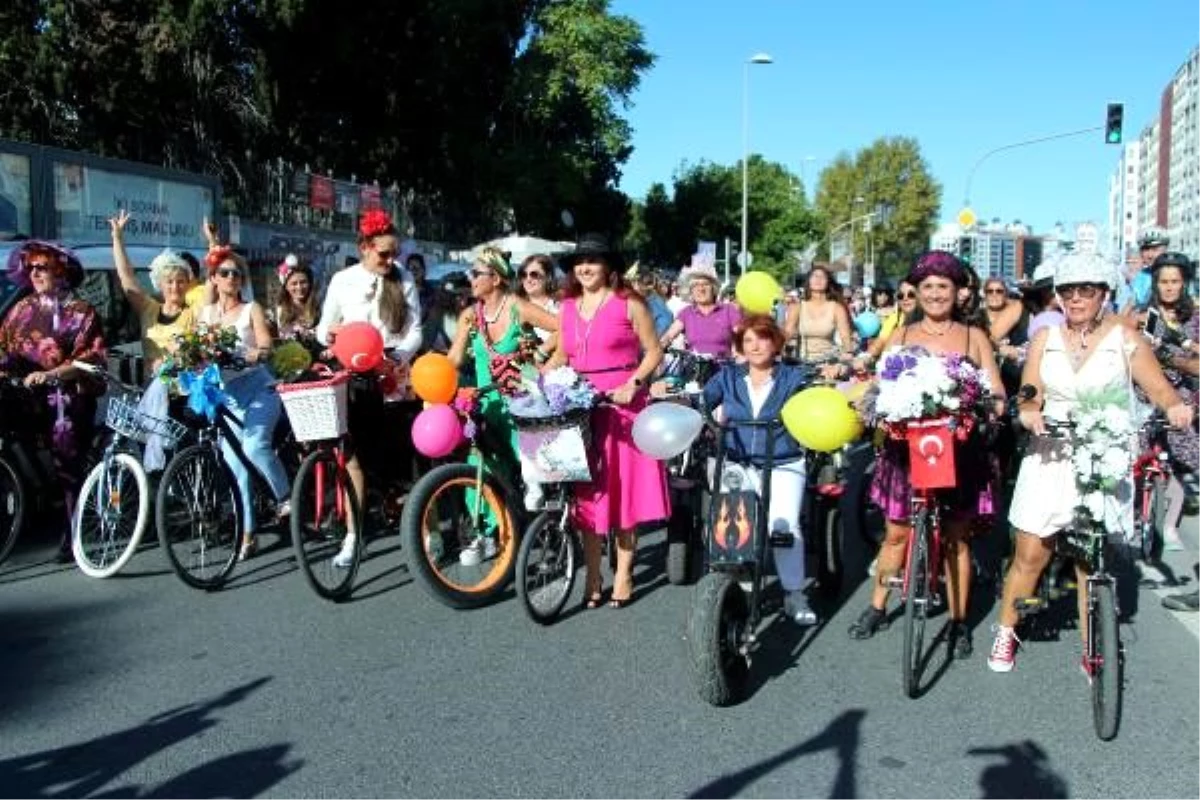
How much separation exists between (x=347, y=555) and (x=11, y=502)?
2.03 meters

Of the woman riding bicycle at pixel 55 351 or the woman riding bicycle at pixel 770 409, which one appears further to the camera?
the woman riding bicycle at pixel 55 351

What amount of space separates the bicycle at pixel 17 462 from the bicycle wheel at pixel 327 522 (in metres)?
1.78

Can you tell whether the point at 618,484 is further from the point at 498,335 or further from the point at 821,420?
the point at 498,335

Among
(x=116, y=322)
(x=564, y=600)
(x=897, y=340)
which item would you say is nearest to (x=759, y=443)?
(x=897, y=340)

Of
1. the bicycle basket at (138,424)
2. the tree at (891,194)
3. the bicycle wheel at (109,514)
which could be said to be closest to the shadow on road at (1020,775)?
the bicycle basket at (138,424)

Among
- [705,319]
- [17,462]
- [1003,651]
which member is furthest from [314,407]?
[705,319]

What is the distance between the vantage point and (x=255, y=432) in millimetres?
6531

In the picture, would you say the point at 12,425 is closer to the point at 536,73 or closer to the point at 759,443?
the point at 759,443

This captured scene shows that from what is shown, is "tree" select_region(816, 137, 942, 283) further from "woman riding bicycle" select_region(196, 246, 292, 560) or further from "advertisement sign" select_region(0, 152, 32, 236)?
"woman riding bicycle" select_region(196, 246, 292, 560)

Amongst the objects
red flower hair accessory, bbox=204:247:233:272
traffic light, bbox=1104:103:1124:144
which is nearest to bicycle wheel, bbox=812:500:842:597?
red flower hair accessory, bbox=204:247:233:272

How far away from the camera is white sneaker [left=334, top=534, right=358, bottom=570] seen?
6145mm

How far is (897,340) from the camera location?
5.23 metres

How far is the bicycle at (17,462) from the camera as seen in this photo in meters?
6.46

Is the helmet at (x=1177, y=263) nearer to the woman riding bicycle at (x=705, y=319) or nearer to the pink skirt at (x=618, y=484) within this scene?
the woman riding bicycle at (x=705, y=319)
